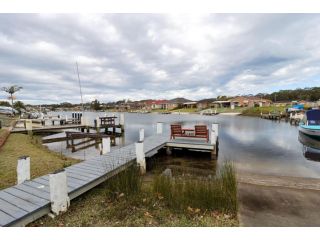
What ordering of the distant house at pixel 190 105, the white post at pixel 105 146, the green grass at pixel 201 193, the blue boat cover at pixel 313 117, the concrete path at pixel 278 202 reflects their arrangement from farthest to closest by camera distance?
1. the distant house at pixel 190 105
2. the blue boat cover at pixel 313 117
3. the white post at pixel 105 146
4. the green grass at pixel 201 193
5. the concrete path at pixel 278 202

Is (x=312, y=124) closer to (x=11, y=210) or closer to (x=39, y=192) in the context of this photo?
(x=39, y=192)

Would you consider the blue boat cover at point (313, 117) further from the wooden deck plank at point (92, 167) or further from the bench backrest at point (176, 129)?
the wooden deck plank at point (92, 167)

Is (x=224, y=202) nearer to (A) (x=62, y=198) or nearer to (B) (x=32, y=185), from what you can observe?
(A) (x=62, y=198)

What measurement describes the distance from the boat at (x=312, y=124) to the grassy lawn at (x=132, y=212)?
16369 mm

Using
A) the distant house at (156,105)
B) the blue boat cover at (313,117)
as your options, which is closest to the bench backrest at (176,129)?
the blue boat cover at (313,117)

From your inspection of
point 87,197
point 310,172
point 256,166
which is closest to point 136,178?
point 87,197

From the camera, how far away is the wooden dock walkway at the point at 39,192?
346 centimetres

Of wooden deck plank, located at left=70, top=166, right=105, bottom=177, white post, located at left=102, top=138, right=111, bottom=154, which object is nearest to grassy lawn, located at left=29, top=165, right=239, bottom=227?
wooden deck plank, located at left=70, top=166, right=105, bottom=177

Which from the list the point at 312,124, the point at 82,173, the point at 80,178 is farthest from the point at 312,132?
the point at 80,178

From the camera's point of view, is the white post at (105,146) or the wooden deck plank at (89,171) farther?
the white post at (105,146)

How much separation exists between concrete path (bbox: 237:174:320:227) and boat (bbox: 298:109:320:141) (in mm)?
12410

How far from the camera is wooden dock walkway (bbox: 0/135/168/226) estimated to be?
3465 millimetres

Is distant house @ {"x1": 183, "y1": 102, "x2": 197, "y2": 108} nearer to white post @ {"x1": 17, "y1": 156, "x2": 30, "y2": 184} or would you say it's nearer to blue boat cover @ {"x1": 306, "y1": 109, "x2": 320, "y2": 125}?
blue boat cover @ {"x1": 306, "y1": 109, "x2": 320, "y2": 125}
